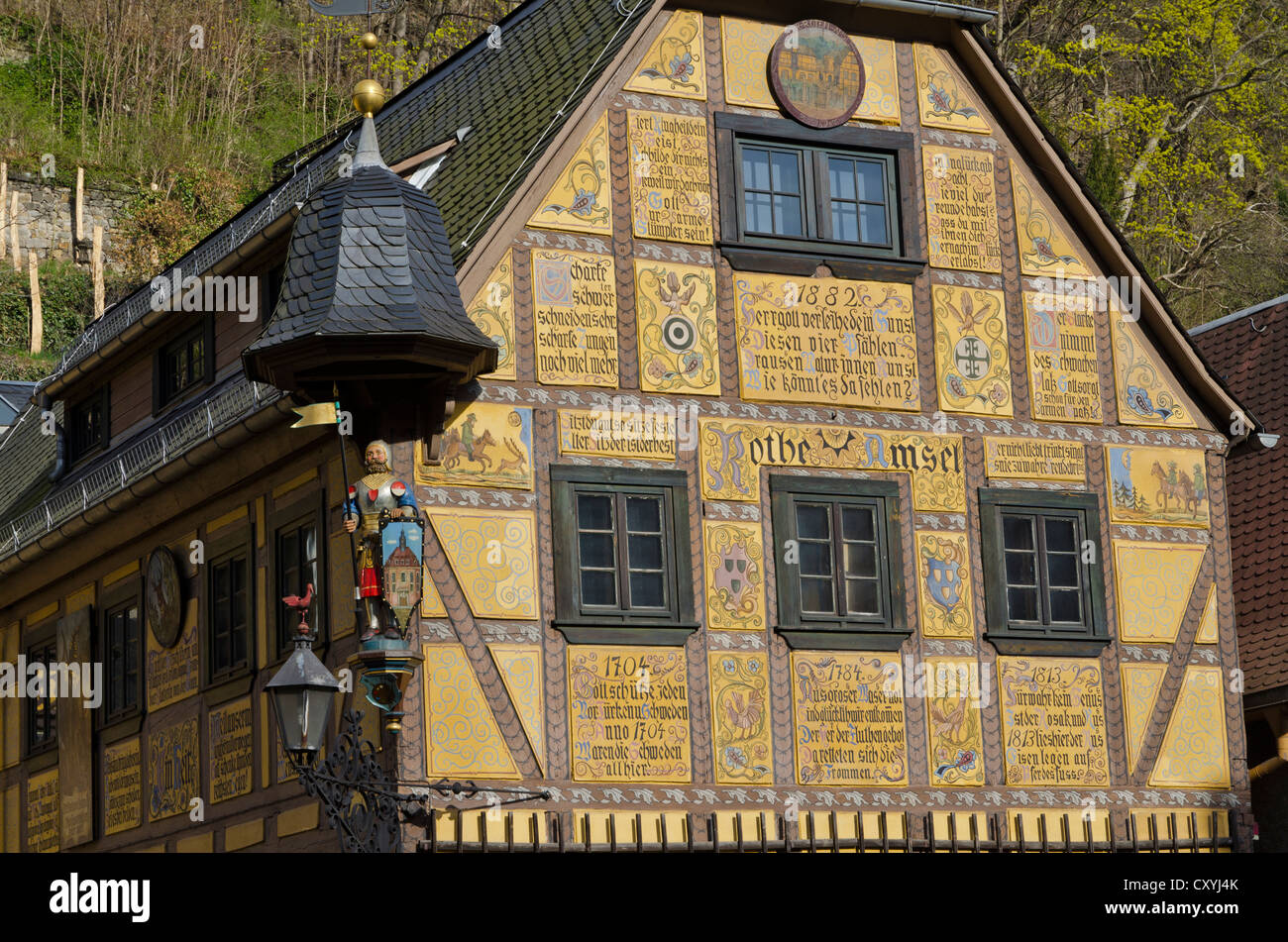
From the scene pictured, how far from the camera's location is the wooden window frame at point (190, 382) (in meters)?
19.5

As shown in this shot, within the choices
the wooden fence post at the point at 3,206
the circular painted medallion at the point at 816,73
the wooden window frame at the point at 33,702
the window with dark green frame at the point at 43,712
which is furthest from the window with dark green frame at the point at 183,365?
the wooden fence post at the point at 3,206

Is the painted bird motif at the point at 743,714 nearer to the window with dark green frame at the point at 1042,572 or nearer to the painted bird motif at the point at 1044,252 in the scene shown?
the window with dark green frame at the point at 1042,572

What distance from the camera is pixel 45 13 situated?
48.8 meters

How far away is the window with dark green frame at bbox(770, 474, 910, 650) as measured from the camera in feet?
54.6

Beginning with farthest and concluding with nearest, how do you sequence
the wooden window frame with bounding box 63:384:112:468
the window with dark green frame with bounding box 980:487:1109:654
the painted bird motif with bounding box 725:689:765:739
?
the wooden window frame with bounding box 63:384:112:468 < the window with dark green frame with bounding box 980:487:1109:654 < the painted bird motif with bounding box 725:689:765:739

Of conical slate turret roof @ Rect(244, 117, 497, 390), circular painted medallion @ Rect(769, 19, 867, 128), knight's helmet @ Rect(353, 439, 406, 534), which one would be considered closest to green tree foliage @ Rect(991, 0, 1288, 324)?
circular painted medallion @ Rect(769, 19, 867, 128)

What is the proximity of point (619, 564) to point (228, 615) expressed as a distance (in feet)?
12.0

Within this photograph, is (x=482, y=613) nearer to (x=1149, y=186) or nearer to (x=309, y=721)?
(x=309, y=721)

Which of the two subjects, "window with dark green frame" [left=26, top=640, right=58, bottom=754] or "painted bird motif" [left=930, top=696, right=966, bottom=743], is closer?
"painted bird motif" [left=930, top=696, right=966, bottom=743]

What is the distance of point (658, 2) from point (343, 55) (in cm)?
3277

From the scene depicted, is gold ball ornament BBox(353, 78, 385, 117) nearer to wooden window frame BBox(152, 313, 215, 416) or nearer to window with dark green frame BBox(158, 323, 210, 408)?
wooden window frame BBox(152, 313, 215, 416)

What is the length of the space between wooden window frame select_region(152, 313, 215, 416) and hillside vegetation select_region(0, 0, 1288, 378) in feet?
20.1

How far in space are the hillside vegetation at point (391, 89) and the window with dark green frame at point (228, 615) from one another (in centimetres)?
924
